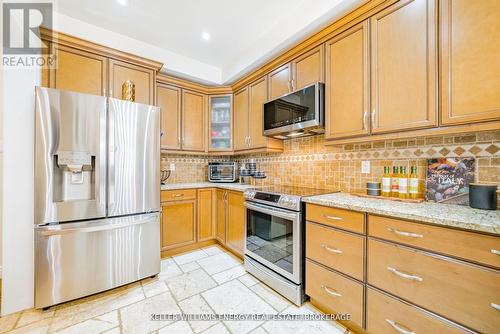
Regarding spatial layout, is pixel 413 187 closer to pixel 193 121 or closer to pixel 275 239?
pixel 275 239

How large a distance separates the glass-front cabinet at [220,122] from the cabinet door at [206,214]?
0.75m

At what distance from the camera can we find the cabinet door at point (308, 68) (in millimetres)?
1930

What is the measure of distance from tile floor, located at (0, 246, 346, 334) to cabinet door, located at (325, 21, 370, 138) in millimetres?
1559

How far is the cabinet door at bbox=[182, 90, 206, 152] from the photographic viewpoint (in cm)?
300

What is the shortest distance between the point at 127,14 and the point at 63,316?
2784mm

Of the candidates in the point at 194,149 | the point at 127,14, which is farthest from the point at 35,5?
the point at 194,149

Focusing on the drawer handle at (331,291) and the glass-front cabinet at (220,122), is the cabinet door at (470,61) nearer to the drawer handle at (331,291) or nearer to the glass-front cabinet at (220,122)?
the drawer handle at (331,291)

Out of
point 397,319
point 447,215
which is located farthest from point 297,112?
point 397,319

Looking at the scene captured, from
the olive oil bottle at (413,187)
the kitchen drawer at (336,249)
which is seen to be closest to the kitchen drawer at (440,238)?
the kitchen drawer at (336,249)

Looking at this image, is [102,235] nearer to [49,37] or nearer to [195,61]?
[49,37]

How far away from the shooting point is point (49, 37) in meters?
1.92

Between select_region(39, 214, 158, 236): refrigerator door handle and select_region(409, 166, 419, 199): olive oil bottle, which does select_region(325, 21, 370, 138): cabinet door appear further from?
select_region(39, 214, 158, 236): refrigerator door handle
